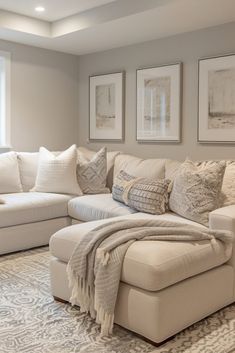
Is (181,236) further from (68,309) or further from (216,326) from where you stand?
(68,309)

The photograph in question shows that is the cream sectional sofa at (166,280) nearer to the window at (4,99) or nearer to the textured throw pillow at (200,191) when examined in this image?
the textured throw pillow at (200,191)

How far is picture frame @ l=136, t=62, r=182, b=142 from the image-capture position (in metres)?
4.39

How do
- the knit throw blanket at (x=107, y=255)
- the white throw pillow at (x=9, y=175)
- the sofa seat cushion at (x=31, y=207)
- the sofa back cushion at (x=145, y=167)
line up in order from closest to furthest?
the knit throw blanket at (x=107, y=255)
the sofa seat cushion at (x=31, y=207)
the sofa back cushion at (x=145, y=167)
the white throw pillow at (x=9, y=175)

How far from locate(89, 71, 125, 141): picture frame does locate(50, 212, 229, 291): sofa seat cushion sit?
2710mm

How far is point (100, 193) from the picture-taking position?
14.4ft

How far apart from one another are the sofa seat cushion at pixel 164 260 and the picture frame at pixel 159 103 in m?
2.19

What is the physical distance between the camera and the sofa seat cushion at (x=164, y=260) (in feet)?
6.98

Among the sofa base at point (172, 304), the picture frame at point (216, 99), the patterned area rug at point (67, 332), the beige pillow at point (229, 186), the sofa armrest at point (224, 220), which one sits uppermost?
the picture frame at point (216, 99)

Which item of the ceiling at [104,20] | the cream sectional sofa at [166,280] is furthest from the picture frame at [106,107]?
the cream sectional sofa at [166,280]

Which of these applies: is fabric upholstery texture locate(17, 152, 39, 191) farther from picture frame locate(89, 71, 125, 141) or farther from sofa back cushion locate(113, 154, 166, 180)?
picture frame locate(89, 71, 125, 141)

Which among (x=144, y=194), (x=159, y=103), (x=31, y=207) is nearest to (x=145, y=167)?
(x=144, y=194)

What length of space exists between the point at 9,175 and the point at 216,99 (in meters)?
2.30

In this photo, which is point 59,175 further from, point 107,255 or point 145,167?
point 107,255

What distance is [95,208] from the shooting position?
12.3 feet
